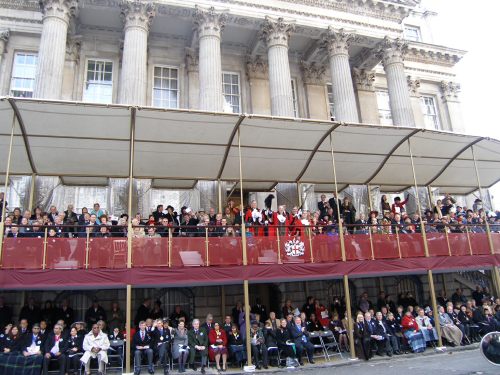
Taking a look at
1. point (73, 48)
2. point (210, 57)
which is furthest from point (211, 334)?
point (73, 48)

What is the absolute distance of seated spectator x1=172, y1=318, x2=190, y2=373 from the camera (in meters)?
11.1

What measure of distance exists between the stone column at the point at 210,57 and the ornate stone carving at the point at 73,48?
6654 millimetres

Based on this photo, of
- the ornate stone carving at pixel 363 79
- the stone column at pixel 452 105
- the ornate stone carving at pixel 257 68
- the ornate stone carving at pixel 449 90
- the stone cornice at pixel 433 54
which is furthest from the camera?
the ornate stone carving at pixel 449 90

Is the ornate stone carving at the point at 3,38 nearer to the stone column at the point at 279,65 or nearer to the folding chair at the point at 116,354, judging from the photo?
the stone column at the point at 279,65

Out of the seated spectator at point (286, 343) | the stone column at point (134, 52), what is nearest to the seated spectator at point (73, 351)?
the seated spectator at point (286, 343)

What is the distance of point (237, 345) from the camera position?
11781 mm

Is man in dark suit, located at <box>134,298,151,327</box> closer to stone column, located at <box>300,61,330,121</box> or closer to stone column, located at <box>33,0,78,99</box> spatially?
stone column, located at <box>33,0,78,99</box>

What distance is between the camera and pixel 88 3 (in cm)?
2084

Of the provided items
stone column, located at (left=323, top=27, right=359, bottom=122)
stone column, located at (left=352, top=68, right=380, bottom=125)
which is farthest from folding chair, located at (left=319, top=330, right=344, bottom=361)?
stone column, located at (left=352, top=68, right=380, bottom=125)

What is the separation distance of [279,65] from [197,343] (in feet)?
50.8

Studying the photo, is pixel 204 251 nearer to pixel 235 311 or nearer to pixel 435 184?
pixel 235 311

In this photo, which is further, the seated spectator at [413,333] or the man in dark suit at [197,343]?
the seated spectator at [413,333]

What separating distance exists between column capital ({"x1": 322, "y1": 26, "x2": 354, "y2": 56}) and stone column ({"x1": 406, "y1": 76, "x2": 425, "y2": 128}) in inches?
335

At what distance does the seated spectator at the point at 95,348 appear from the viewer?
1055cm
